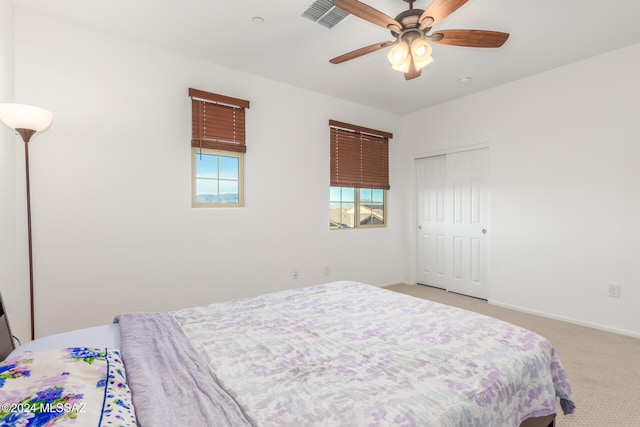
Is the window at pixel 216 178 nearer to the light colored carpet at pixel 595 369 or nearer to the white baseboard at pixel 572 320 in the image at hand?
the light colored carpet at pixel 595 369

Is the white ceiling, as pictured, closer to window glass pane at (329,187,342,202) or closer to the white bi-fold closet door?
the white bi-fold closet door

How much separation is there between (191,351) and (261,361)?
315 millimetres

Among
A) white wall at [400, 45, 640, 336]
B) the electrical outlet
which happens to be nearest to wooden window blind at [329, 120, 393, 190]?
white wall at [400, 45, 640, 336]

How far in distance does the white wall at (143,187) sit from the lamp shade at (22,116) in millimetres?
544

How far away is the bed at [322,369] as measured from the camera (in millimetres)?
928

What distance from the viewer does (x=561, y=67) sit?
10.8 ft

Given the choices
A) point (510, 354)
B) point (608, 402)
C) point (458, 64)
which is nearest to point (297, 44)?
point (458, 64)

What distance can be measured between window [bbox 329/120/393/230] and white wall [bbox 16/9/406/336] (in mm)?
345

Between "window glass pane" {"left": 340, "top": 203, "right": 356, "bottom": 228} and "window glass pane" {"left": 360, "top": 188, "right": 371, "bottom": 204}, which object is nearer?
"window glass pane" {"left": 340, "top": 203, "right": 356, "bottom": 228}

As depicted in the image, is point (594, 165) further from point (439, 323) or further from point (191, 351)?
point (191, 351)

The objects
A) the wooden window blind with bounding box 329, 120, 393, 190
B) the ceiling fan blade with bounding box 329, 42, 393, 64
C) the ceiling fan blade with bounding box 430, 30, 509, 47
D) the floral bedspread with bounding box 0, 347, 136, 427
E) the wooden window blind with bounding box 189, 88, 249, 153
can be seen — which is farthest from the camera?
the wooden window blind with bounding box 329, 120, 393, 190

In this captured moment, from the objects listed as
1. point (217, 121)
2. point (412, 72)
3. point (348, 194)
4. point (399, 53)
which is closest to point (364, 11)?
point (399, 53)

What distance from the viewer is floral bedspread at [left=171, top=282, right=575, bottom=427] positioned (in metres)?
0.96

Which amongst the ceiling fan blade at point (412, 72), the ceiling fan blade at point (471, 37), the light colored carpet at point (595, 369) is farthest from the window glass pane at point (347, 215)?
the ceiling fan blade at point (471, 37)
